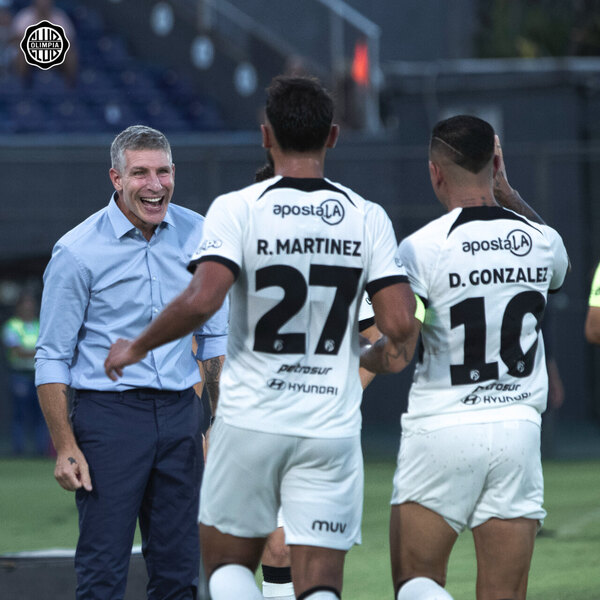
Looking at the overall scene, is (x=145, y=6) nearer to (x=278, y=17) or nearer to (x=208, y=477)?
(x=278, y=17)

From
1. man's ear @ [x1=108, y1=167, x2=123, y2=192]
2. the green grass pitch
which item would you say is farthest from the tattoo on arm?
the green grass pitch

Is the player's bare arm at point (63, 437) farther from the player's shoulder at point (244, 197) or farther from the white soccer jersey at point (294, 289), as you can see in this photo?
the player's shoulder at point (244, 197)

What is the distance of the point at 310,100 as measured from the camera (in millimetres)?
3453

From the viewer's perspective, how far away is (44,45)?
17.1 meters

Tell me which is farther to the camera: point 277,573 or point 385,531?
point 385,531

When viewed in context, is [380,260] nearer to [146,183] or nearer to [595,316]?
[146,183]

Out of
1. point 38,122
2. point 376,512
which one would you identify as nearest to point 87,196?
point 38,122

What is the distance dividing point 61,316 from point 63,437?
0.45 metres

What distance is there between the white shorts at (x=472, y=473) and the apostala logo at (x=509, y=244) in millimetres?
569

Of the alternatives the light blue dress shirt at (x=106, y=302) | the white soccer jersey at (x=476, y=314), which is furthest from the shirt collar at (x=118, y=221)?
the white soccer jersey at (x=476, y=314)

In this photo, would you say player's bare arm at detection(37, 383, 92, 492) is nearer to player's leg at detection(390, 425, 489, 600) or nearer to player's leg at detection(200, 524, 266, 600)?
player's leg at detection(200, 524, 266, 600)

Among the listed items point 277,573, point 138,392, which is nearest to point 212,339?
point 138,392

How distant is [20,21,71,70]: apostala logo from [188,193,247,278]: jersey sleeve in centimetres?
1405

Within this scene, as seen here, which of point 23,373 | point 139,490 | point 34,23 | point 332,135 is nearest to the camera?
point 332,135
